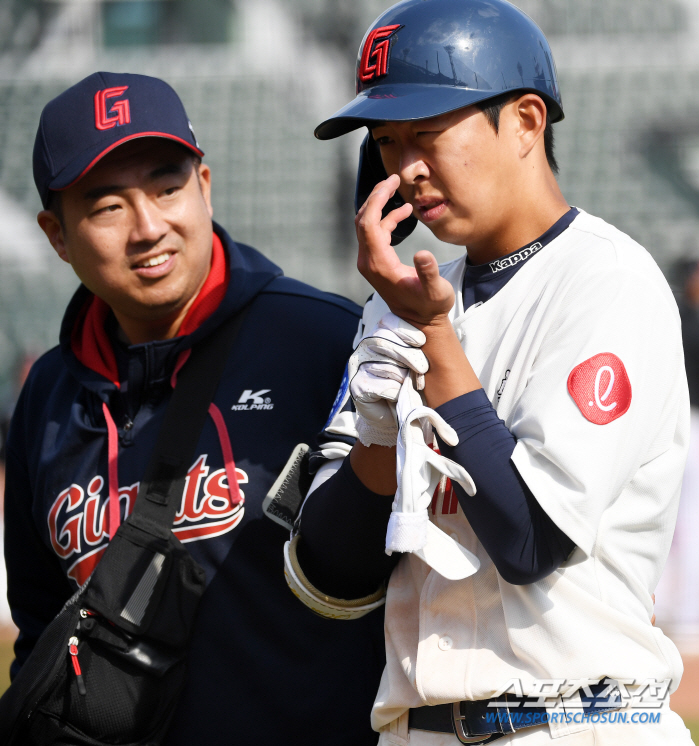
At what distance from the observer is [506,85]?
156cm

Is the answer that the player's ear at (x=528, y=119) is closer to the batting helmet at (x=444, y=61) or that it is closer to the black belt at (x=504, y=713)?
the batting helmet at (x=444, y=61)

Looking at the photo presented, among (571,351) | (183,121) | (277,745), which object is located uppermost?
(183,121)

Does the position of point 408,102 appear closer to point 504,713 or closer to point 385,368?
point 385,368

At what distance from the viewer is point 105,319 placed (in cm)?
245

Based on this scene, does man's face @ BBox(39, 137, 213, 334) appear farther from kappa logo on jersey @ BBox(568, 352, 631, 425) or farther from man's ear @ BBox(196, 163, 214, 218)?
kappa logo on jersey @ BBox(568, 352, 631, 425)

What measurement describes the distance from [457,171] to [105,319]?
1.25 m

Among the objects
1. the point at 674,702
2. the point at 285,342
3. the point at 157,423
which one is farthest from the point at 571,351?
the point at 674,702

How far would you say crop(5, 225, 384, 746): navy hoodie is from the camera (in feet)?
6.53

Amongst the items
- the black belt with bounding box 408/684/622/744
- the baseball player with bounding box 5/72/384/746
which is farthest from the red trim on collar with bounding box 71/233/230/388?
the black belt with bounding box 408/684/622/744

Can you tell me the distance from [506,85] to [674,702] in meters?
4.21

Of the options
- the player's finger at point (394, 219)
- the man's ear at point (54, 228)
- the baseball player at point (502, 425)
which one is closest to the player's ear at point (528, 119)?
the baseball player at point (502, 425)

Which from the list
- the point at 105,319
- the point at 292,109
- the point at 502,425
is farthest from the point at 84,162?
the point at 292,109

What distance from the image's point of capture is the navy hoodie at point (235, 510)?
199 centimetres

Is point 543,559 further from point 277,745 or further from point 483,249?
Result: point 277,745
